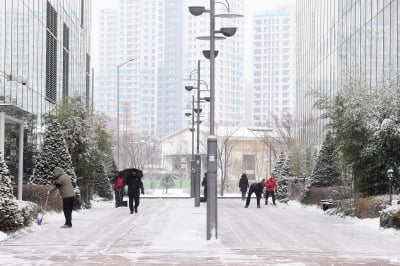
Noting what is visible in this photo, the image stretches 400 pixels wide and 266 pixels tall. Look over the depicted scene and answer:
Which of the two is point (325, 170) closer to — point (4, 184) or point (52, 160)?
point (52, 160)

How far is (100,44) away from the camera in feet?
573

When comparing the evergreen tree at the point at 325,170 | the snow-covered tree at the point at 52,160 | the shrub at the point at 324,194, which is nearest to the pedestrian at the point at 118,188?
the snow-covered tree at the point at 52,160

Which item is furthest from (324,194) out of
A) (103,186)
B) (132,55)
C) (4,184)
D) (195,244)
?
(132,55)

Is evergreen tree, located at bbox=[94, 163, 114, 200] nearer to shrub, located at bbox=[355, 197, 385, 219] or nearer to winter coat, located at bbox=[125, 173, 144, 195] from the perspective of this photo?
winter coat, located at bbox=[125, 173, 144, 195]

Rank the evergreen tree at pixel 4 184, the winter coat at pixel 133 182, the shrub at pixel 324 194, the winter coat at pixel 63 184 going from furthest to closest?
the shrub at pixel 324 194
the winter coat at pixel 133 182
the winter coat at pixel 63 184
the evergreen tree at pixel 4 184

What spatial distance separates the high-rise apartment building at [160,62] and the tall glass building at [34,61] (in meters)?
97.1

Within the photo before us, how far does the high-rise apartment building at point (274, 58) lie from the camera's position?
16225cm

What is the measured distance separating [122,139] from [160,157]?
22.5m

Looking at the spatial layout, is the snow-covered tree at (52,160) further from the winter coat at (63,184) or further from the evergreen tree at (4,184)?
the evergreen tree at (4,184)

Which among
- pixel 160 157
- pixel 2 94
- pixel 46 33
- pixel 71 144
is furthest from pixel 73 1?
pixel 160 157

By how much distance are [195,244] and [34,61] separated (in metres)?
20.9

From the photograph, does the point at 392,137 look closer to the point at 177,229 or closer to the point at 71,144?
the point at 177,229

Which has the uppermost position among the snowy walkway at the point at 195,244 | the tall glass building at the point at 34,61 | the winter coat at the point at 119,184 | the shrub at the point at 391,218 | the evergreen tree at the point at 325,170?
the tall glass building at the point at 34,61

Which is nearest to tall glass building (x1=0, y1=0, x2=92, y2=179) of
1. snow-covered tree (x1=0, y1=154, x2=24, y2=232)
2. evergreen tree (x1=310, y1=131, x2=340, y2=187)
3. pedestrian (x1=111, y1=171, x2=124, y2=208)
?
snow-covered tree (x1=0, y1=154, x2=24, y2=232)
